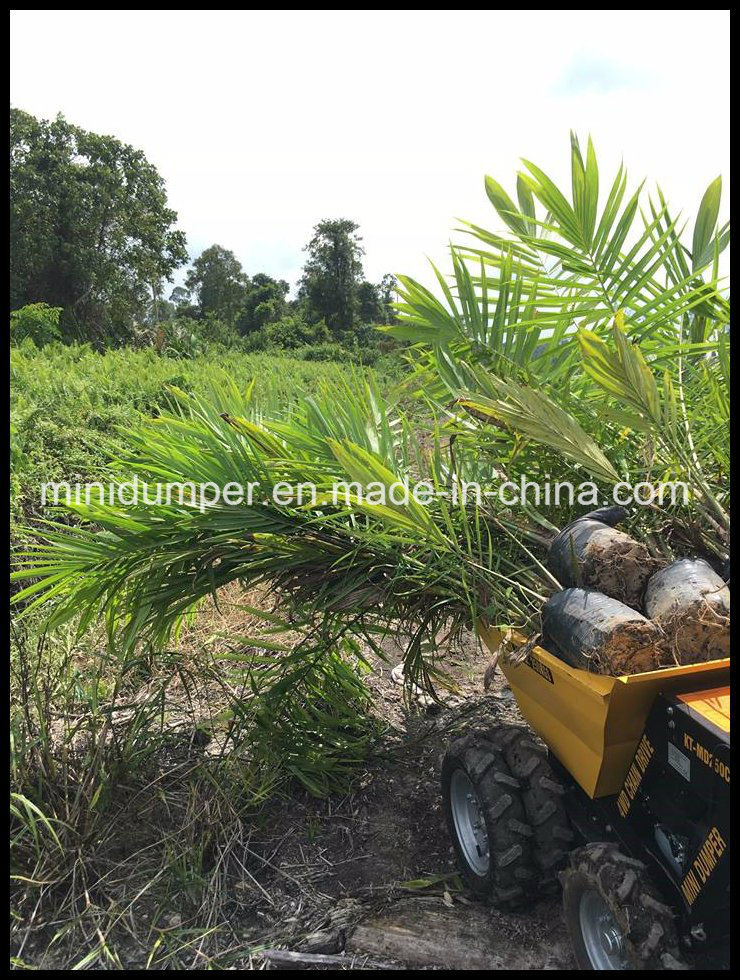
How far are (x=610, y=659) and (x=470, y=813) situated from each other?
3.03ft

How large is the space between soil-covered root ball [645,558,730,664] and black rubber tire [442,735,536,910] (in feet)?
2.24

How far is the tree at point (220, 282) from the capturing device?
1855 inches

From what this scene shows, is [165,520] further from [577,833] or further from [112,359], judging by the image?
[112,359]

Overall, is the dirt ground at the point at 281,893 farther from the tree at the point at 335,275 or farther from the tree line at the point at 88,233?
the tree at the point at 335,275

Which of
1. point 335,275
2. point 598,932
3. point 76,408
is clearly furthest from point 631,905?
point 335,275

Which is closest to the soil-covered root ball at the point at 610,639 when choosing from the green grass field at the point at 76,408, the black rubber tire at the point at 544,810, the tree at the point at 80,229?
the black rubber tire at the point at 544,810

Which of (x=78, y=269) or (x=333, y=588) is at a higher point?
(x=78, y=269)

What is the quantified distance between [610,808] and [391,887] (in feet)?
2.64

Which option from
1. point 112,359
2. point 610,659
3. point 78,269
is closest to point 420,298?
point 610,659

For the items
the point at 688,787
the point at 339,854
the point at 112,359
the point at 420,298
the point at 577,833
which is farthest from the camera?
the point at 112,359

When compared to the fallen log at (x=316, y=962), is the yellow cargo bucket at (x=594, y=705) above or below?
above

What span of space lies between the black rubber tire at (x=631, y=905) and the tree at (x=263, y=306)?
4401 cm

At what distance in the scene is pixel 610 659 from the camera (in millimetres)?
1531

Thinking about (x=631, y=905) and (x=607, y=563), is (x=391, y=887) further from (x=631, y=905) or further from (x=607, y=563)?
(x=607, y=563)
